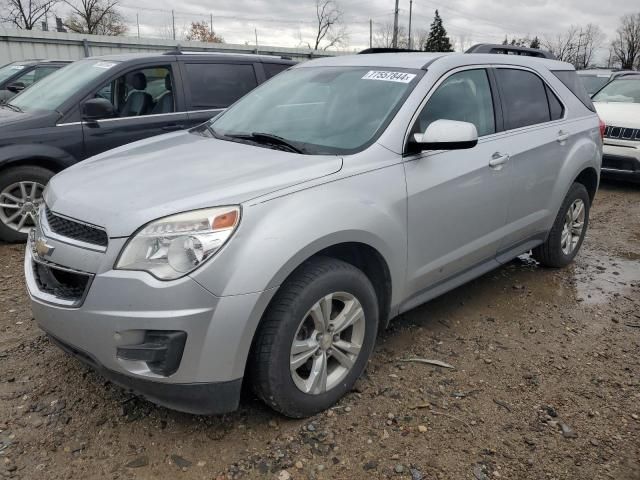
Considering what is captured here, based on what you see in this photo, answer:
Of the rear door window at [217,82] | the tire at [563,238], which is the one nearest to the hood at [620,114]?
the tire at [563,238]

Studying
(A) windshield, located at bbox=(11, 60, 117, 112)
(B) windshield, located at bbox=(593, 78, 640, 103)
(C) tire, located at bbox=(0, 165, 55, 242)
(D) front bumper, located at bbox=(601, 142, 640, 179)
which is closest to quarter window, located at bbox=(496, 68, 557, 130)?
(A) windshield, located at bbox=(11, 60, 117, 112)

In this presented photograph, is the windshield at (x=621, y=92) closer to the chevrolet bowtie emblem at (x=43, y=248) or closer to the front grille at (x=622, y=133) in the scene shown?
the front grille at (x=622, y=133)

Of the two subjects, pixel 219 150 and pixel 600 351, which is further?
pixel 600 351

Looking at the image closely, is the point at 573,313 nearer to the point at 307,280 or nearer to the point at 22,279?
the point at 307,280

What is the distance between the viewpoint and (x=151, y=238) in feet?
7.12

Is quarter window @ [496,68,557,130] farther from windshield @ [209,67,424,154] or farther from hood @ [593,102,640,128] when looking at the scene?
hood @ [593,102,640,128]

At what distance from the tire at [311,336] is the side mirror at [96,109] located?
3.57 metres

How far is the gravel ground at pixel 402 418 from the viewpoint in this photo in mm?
2344

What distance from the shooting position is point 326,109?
126 inches

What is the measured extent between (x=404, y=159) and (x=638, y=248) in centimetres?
383

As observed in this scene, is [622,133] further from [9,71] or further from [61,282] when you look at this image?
[9,71]

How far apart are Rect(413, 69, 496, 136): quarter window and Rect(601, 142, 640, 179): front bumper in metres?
5.44

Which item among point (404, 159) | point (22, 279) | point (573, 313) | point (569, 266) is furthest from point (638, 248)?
point (22, 279)

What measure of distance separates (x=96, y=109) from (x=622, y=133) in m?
7.22
